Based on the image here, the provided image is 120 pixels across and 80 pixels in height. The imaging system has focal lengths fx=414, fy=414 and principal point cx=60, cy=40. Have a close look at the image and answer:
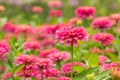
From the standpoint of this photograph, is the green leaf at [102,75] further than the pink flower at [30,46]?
No

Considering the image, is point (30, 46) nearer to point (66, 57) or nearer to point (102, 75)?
point (66, 57)

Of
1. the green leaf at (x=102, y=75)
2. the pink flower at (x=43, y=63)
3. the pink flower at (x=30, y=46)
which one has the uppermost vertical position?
the pink flower at (x=30, y=46)

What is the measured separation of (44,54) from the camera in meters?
1.86

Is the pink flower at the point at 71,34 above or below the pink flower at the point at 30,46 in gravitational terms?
above

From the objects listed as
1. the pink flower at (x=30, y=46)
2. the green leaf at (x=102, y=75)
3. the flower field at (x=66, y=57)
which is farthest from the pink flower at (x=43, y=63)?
the pink flower at (x=30, y=46)

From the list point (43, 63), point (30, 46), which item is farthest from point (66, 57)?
point (30, 46)

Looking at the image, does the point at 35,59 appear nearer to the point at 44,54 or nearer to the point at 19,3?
the point at 44,54

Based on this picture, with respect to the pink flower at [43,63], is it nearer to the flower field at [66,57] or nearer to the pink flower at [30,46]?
the flower field at [66,57]

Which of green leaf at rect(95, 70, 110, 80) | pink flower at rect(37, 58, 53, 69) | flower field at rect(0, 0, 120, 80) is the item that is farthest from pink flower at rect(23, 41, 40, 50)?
green leaf at rect(95, 70, 110, 80)

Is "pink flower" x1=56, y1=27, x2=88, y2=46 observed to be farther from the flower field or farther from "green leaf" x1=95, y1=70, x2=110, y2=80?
"green leaf" x1=95, y1=70, x2=110, y2=80

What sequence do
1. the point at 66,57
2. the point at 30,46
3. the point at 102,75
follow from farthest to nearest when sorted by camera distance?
the point at 30,46, the point at 66,57, the point at 102,75

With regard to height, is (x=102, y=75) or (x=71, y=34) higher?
(x=71, y=34)

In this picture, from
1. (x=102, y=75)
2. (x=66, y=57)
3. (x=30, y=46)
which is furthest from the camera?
(x=30, y=46)

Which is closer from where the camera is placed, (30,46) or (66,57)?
(66,57)
